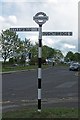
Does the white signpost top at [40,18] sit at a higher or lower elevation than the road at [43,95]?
higher

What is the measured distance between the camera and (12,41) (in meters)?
75.2

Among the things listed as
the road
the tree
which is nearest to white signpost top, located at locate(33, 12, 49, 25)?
the road

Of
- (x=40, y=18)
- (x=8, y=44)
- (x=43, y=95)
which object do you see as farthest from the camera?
(x=8, y=44)

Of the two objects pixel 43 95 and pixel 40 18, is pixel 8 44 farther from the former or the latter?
pixel 40 18

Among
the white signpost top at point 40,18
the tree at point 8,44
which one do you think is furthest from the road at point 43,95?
the tree at point 8,44

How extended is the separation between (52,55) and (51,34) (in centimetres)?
12786

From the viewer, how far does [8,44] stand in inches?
2913

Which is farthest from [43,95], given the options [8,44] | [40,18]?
[8,44]

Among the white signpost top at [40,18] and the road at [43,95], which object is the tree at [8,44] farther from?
the white signpost top at [40,18]

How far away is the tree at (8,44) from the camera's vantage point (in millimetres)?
74062

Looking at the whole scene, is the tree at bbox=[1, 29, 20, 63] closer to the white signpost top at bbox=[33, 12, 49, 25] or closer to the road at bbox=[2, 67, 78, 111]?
the road at bbox=[2, 67, 78, 111]

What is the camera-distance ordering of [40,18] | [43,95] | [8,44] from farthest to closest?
[8,44] < [43,95] < [40,18]

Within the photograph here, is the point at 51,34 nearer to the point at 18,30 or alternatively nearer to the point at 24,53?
the point at 18,30

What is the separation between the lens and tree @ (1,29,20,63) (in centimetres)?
7406
